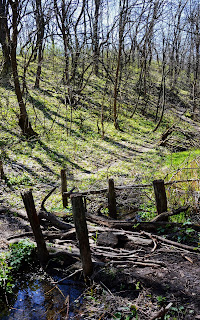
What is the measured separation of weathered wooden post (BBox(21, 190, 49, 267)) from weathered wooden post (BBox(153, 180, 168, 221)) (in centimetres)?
261

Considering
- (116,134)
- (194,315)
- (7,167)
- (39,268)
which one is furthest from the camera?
(116,134)

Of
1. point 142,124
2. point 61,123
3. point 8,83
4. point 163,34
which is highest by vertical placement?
point 163,34

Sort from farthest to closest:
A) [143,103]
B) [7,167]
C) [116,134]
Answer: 1. [143,103]
2. [116,134]
3. [7,167]

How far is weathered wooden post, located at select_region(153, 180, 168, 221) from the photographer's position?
5.82m

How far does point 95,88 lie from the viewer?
1004 inches

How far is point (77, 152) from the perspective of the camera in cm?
1459

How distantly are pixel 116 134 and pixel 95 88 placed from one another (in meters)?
8.59

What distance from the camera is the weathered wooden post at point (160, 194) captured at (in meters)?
5.82

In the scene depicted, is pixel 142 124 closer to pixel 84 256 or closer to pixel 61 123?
pixel 61 123

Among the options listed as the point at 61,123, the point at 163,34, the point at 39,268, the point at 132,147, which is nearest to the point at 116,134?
the point at 132,147

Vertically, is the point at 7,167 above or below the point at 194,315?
below

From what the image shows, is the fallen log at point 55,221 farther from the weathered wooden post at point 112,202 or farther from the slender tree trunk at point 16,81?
the slender tree trunk at point 16,81

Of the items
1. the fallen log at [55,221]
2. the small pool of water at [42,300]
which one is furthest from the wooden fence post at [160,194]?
the small pool of water at [42,300]

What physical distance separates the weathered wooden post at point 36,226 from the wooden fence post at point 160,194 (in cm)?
261
